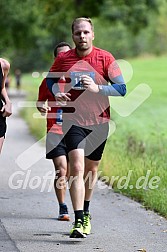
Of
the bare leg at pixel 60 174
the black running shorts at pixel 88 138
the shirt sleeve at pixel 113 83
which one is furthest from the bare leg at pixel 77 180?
the bare leg at pixel 60 174

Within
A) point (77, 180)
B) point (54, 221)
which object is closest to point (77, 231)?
point (77, 180)

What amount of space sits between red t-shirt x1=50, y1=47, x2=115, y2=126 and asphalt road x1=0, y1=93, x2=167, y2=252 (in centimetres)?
121

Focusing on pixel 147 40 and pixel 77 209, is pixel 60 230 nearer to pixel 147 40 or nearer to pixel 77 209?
pixel 77 209

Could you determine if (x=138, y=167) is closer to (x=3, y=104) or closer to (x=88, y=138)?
(x=88, y=138)

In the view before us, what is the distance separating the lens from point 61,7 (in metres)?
41.4

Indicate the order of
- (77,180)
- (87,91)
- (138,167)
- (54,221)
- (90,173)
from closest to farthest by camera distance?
(77,180) < (87,91) < (90,173) < (54,221) < (138,167)

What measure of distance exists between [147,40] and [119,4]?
8974 centimetres

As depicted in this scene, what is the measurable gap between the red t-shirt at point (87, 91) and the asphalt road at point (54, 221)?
1.21m

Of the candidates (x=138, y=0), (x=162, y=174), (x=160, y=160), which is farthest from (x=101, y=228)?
(x=138, y=0)

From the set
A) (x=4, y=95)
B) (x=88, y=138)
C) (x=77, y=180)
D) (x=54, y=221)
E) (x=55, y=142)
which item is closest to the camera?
(x=77, y=180)

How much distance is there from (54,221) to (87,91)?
5.97ft

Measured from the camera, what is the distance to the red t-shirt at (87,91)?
8320mm

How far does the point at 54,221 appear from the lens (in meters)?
9.41

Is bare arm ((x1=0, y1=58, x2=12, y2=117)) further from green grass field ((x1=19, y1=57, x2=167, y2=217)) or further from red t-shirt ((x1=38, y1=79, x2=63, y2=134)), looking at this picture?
green grass field ((x1=19, y1=57, x2=167, y2=217))
